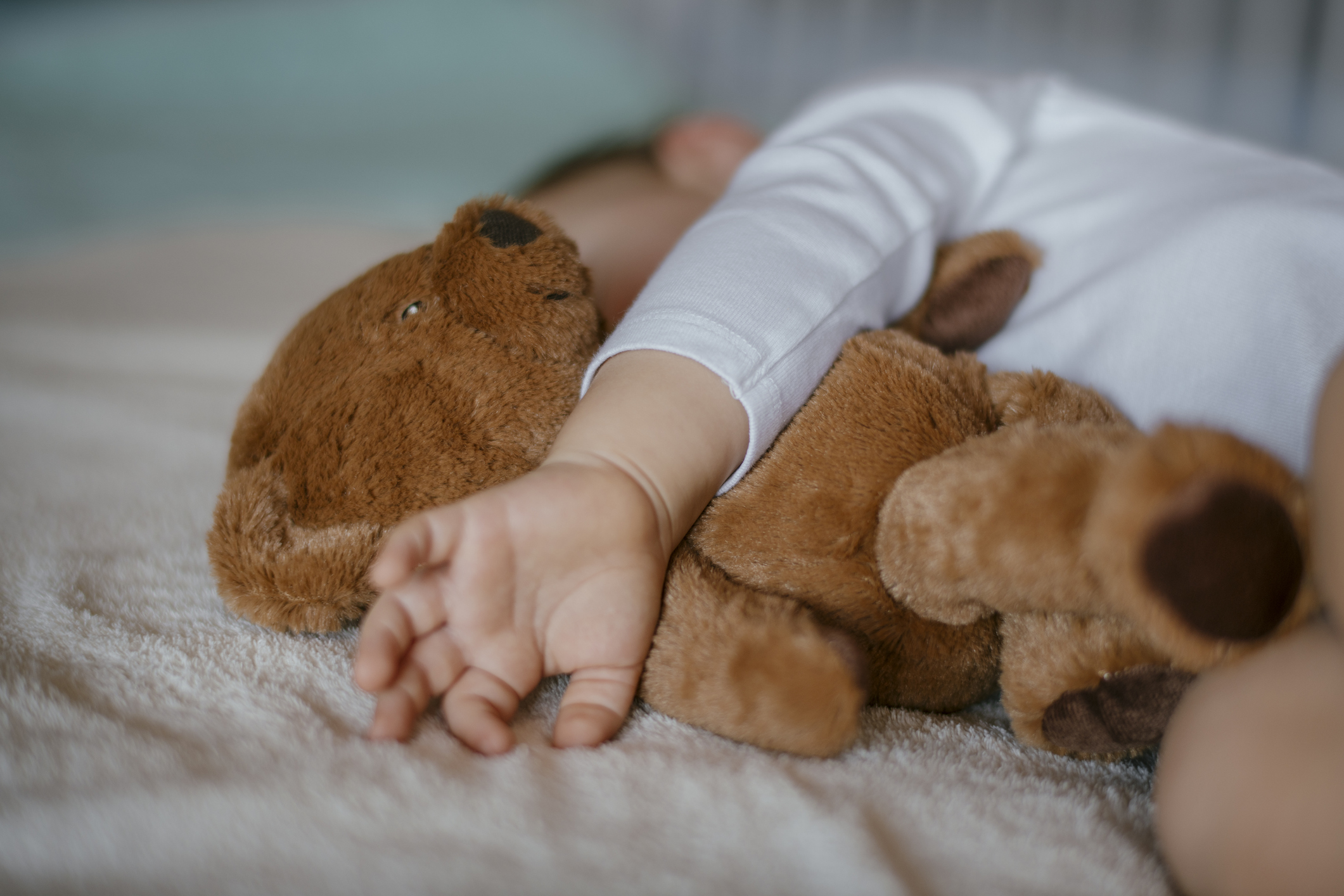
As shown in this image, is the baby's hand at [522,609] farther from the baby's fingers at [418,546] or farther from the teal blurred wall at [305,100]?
the teal blurred wall at [305,100]

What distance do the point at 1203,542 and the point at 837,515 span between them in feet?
0.60

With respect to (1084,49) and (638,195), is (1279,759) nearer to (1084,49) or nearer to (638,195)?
(638,195)

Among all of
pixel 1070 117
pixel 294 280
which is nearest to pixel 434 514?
pixel 1070 117

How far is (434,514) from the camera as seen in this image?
0.43 metres

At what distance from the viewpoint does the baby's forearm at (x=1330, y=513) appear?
359 millimetres

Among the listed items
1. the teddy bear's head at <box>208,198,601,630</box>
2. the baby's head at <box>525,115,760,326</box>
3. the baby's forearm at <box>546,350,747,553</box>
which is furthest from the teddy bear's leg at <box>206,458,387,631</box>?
the baby's head at <box>525,115,760,326</box>

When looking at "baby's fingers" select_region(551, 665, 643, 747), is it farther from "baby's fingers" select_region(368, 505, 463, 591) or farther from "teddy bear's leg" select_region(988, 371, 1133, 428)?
"teddy bear's leg" select_region(988, 371, 1133, 428)

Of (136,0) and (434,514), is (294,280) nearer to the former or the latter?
(434,514)

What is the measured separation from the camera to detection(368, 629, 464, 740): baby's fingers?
0.44 metres

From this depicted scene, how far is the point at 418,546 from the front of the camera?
0.41 meters

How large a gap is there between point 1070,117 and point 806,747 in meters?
0.77

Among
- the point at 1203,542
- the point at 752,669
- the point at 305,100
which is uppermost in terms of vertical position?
the point at 1203,542

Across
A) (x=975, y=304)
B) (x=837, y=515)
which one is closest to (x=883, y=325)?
(x=975, y=304)

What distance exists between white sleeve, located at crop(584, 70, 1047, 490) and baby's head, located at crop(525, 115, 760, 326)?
109 millimetres
